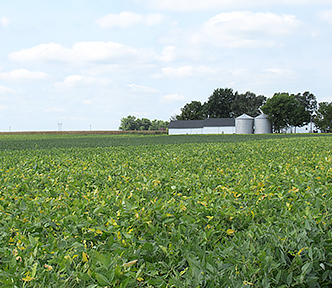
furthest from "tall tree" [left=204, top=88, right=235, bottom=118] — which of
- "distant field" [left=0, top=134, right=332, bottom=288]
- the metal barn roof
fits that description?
"distant field" [left=0, top=134, right=332, bottom=288]

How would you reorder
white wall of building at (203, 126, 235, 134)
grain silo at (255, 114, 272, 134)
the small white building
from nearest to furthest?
grain silo at (255, 114, 272, 134) → white wall of building at (203, 126, 235, 134) → the small white building

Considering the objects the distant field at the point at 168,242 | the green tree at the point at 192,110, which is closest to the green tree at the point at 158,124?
the green tree at the point at 192,110

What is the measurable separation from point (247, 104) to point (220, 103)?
32.4 ft

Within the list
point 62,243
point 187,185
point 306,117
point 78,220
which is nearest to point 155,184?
point 187,185

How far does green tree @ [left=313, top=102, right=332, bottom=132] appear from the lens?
295 ft

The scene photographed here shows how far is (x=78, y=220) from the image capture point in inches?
129

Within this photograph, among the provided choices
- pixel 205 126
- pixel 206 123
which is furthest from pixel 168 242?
pixel 206 123

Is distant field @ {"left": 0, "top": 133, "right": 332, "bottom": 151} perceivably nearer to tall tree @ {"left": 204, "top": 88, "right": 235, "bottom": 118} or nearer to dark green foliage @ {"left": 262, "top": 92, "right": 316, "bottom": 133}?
dark green foliage @ {"left": 262, "top": 92, "right": 316, "bottom": 133}

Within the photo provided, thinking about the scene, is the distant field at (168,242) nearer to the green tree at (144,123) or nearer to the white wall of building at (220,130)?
the white wall of building at (220,130)

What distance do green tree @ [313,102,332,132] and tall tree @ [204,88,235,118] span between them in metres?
30.0

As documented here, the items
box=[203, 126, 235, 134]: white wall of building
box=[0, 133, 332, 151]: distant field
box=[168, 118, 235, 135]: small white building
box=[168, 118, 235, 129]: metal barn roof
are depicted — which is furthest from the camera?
box=[168, 118, 235, 129]: metal barn roof

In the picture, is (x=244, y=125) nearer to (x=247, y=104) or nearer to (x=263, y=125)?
(x=263, y=125)

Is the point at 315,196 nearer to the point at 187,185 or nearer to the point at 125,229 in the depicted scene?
the point at 187,185

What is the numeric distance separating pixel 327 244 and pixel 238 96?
112442 millimetres
